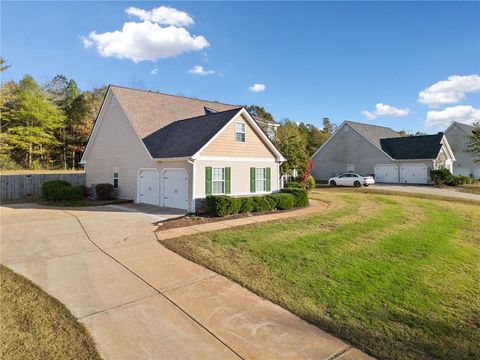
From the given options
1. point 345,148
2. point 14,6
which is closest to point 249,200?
point 14,6

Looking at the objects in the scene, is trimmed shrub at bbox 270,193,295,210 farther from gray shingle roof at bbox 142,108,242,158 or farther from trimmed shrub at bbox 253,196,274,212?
gray shingle roof at bbox 142,108,242,158

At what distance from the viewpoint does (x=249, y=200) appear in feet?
47.6

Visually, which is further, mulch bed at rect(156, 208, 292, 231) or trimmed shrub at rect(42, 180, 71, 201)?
trimmed shrub at rect(42, 180, 71, 201)

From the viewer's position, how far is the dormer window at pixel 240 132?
16.1 meters

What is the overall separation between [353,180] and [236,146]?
64.0ft

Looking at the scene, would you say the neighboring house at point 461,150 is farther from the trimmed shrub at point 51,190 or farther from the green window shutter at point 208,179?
the trimmed shrub at point 51,190

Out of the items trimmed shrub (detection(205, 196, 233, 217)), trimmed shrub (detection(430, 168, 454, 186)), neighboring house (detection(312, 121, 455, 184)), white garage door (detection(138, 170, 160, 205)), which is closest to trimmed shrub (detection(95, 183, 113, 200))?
white garage door (detection(138, 170, 160, 205))

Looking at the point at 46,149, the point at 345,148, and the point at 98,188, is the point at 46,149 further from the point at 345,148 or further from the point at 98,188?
the point at 345,148

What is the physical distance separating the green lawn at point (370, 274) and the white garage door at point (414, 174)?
2266 centimetres

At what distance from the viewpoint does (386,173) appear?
116 ft

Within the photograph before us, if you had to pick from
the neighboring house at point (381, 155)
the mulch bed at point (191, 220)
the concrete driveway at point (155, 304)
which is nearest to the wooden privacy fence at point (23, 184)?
the concrete driveway at point (155, 304)

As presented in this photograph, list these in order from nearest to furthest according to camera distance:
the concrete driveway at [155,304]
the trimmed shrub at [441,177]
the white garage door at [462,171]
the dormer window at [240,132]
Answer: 1. the concrete driveway at [155,304]
2. the dormer window at [240,132]
3. the trimmed shrub at [441,177]
4. the white garage door at [462,171]

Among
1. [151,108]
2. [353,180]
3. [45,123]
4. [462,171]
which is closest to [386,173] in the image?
[353,180]

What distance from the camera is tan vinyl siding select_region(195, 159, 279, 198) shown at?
1459 cm
